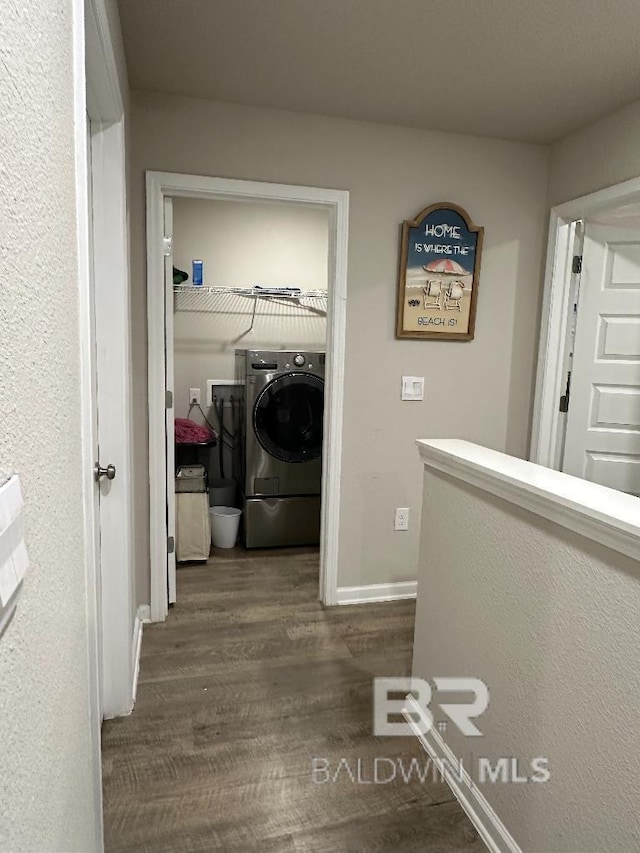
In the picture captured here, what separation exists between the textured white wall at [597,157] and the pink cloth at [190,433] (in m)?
2.38

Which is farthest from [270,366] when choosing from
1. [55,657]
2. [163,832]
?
[55,657]

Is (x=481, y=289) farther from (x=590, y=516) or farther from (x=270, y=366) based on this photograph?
(x=590, y=516)

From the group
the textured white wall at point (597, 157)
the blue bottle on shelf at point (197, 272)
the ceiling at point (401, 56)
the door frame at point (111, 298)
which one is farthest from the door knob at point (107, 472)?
the textured white wall at point (597, 157)

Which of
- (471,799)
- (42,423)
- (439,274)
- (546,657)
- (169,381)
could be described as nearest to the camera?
(42,423)

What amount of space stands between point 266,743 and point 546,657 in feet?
3.47

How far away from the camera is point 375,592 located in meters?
2.93

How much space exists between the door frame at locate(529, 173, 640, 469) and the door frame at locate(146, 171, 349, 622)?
3.50 feet

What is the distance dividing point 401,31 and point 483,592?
72.9 inches

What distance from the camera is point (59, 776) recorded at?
782 mm

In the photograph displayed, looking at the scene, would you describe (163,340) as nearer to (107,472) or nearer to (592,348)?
(107,472)

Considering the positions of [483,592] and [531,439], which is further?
[531,439]

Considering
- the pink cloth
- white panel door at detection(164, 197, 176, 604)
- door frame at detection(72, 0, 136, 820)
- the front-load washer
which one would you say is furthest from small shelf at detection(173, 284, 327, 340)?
door frame at detection(72, 0, 136, 820)
